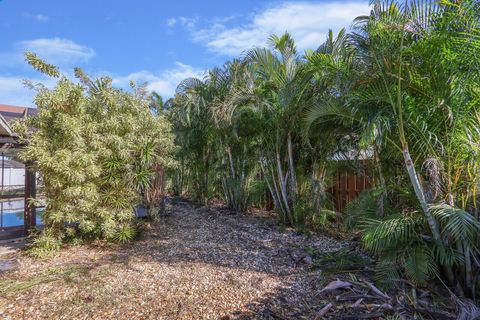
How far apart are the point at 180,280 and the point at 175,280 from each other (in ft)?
0.20

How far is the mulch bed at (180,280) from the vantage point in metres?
2.90

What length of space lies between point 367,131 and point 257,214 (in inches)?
202

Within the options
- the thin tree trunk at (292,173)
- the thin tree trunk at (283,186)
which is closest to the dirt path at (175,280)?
the thin tree trunk at (283,186)

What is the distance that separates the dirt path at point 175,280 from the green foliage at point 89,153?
1.67 feet

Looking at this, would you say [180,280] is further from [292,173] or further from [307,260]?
[292,173]

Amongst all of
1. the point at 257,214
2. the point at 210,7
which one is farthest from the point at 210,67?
the point at 257,214

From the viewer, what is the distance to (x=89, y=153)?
493 centimetres

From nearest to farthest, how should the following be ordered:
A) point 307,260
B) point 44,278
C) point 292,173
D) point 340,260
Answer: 1. point 44,278
2. point 340,260
3. point 307,260
4. point 292,173

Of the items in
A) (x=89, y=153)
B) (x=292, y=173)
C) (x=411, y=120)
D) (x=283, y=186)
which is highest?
(x=411, y=120)

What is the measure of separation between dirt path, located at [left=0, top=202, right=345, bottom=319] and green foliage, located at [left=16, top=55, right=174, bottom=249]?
0.51m

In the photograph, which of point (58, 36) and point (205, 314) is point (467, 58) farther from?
point (58, 36)

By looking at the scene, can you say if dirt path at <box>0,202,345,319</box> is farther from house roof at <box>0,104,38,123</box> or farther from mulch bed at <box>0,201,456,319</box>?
house roof at <box>0,104,38,123</box>

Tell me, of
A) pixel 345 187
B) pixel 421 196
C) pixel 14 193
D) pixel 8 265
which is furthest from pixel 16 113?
pixel 421 196

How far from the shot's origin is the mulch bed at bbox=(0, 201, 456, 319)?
2.90m
